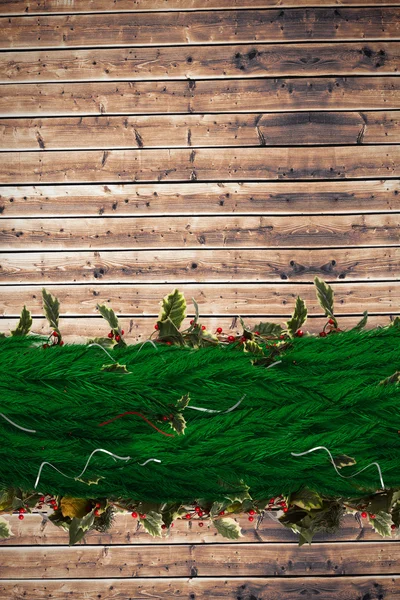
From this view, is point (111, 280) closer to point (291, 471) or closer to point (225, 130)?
point (225, 130)

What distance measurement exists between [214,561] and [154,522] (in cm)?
109

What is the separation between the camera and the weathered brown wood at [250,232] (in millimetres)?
1825

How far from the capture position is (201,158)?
183cm

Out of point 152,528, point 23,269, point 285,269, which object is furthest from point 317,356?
point 23,269

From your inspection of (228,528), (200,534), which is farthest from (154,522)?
(200,534)

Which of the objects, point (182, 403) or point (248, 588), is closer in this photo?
point (182, 403)

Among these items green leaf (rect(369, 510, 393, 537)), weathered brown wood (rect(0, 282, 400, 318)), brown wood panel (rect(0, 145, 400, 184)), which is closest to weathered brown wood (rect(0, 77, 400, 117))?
brown wood panel (rect(0, 145, 400, 184))

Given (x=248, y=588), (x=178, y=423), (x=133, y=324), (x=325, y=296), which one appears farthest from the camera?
(x=133, y=324)

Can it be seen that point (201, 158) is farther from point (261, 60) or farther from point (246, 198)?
point (261, 60)

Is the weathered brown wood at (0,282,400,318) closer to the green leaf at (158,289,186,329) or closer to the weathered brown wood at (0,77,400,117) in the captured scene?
the weathered brown wood at (0,77,400,117)

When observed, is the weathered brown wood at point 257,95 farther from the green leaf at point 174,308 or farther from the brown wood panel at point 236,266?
the green leaf at point 174,308

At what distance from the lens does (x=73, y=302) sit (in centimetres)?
182

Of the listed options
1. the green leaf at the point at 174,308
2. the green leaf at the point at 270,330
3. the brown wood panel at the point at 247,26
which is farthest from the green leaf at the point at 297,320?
the brown wood panel at the point at 247,26

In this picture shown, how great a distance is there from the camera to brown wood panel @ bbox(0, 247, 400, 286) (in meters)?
1.82
